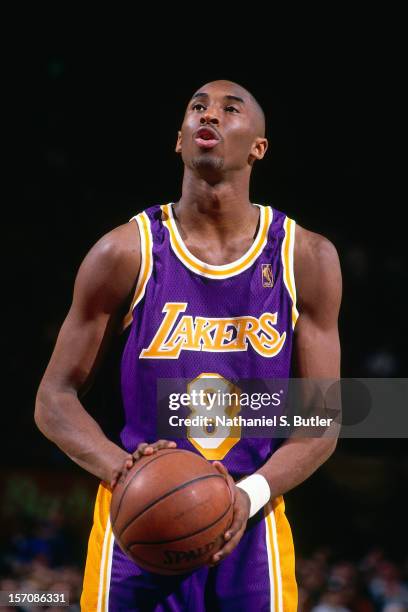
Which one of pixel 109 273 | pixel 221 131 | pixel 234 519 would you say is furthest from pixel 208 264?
pixel 234 519

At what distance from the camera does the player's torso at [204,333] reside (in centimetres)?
320

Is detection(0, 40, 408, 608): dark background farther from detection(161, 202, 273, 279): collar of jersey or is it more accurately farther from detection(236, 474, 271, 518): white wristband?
detection(236, 474, 271, 518): white wristband

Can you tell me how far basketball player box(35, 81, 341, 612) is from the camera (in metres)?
3.09

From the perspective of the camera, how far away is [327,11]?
10.0 metres

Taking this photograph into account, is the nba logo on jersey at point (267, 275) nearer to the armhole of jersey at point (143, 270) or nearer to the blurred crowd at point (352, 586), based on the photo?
the armhole of jersey at point (143, 270)

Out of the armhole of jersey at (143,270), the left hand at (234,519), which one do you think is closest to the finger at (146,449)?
the left hand at (234,519)

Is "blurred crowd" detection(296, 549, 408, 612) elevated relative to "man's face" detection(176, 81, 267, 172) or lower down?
lower down

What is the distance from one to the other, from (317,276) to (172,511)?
1059 millimetres

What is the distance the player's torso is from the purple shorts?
23cm

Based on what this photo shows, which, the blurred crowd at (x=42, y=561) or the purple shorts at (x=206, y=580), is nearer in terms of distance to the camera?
the purple shorts at (x=206, y=580)

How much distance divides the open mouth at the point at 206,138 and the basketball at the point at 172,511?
1.12m

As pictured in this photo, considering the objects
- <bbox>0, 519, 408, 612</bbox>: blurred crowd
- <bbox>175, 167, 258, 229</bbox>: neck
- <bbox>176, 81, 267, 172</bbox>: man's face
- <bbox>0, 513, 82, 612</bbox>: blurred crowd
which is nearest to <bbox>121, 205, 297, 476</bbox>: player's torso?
<bbox>175, 167, 258, 229</bbox>: neck

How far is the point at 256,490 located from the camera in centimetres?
297

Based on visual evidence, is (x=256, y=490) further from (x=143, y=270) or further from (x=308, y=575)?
(x=308, y=575)
